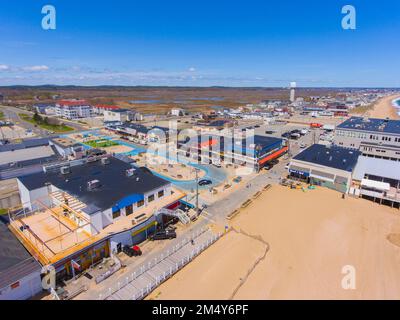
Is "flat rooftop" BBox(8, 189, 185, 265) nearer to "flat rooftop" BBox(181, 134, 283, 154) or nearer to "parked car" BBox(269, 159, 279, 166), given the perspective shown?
"flat rooftop" BBox(181, 134, 283, 154)

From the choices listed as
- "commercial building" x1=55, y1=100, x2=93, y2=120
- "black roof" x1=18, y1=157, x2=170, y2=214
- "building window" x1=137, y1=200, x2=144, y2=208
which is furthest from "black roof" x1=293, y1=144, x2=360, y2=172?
"commercial building" x1=55, y1=100, x2=93, y2=120

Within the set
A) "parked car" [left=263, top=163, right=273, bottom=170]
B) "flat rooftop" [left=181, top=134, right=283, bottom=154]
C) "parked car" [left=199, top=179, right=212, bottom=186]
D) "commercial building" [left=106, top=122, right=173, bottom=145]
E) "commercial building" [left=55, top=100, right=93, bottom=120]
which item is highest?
"commercial building" [left=55, top=100, right=93, bottom=120]

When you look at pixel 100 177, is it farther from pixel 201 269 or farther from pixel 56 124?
pixel 56 124

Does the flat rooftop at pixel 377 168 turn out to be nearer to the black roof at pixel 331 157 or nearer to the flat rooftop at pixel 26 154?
the black roof at pixel 331 157

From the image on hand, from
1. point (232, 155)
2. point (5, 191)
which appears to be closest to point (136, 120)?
point (232, 155)

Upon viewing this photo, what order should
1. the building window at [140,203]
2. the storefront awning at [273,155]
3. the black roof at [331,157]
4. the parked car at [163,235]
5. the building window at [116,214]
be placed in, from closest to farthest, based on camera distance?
the building window at [116,214], the parked car at [163,235], the building window at [140,203], the black roof at [331,157], the storefront awning at [273,155]

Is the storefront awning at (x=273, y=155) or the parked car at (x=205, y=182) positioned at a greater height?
the storefront awning at (x=273, y=155)

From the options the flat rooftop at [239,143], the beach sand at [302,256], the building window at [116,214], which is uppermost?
the flat rooftop at [239,143]

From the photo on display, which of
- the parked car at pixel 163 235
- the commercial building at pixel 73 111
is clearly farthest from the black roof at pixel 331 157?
the commercial building at pixel 73 111
